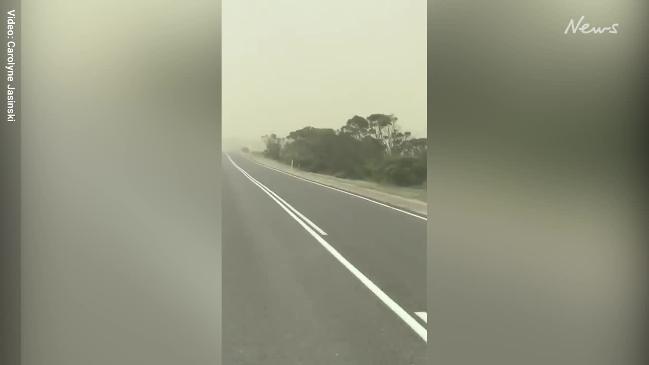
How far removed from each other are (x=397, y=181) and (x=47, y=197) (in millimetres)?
1754

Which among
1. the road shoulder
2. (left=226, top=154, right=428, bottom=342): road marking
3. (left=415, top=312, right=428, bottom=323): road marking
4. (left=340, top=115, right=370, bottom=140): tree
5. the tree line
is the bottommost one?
(left=415, top=312, right=428, bottom=323): road marking

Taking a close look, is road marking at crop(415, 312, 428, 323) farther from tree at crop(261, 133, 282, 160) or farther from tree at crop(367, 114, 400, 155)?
tree at crop(261, 133, 282, 160)

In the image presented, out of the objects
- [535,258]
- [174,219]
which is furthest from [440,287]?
[174,219]

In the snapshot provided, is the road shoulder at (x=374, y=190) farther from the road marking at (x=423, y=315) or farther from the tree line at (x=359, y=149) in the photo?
the road marking at (x=423, y=315)

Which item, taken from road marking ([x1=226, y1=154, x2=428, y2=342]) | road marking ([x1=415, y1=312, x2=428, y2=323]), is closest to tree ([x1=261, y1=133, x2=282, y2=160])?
road marking ([x1=226, y1=154, x2=428, y2=342])

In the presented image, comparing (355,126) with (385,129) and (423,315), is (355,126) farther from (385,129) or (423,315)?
(423,315)

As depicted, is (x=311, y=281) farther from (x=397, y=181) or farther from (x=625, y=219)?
(x=625, y=219)

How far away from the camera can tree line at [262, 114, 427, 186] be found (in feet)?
8.25

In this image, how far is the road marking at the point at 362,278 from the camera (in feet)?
8.23

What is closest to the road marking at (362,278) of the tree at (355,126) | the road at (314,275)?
the road at (314,275)

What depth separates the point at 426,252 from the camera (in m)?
2.54

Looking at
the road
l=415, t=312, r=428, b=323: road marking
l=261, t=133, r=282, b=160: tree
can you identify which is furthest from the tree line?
l=415, t=312, r=428, b=323: road marking

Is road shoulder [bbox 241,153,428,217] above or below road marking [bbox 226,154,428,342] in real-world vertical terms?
above

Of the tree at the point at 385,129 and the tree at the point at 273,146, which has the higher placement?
the tree at the point at 385,129
